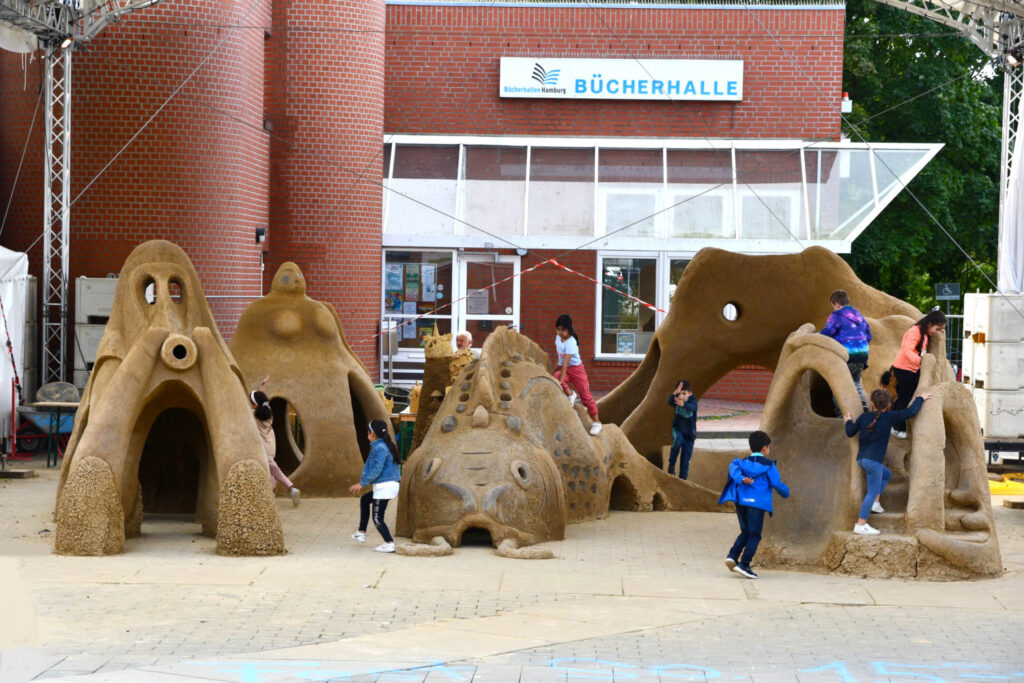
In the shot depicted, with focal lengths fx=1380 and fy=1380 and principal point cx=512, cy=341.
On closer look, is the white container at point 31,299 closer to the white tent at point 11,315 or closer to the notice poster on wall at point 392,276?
the white tent at point 11,315

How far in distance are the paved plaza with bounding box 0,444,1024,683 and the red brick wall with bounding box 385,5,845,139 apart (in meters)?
16.6

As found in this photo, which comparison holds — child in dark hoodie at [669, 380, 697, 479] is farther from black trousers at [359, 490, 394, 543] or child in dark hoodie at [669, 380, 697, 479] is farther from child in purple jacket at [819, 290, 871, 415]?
black trousers at [359, 490, 394, 543]

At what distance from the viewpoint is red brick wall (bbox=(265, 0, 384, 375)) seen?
85.8ft

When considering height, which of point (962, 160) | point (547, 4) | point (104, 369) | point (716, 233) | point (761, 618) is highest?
point (547, 4)

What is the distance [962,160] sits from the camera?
3709 centimetres

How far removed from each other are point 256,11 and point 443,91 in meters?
6.13

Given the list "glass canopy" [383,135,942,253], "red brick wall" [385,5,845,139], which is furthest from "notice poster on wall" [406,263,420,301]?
"red brick wall" [385,5,845,139]

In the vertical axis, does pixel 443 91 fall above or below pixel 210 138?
above

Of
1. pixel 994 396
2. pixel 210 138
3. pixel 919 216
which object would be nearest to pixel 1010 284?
pixel 994 396

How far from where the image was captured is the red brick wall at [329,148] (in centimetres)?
2616

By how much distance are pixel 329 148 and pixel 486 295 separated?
14.5ft

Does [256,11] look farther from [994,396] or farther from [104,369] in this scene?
[994,396]

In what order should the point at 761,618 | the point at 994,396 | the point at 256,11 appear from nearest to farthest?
the point at 761,618
the point at 994,396
the point at 256,11

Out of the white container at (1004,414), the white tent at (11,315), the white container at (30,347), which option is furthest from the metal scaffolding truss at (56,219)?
the white container at (1004,414)
